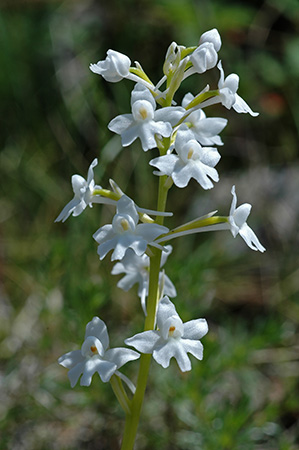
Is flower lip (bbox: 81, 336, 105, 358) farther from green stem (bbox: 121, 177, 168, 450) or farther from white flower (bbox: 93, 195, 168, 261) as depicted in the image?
white flower (bbox: 93, 195, 168, 261)

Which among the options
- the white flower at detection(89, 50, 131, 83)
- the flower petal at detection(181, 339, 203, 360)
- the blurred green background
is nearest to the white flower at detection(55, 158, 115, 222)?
the white flower at detection(89, 50, 131, 83)

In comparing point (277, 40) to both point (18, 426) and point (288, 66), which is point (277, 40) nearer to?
point (288, 66)

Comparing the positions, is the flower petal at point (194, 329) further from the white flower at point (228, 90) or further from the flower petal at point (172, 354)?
the white flower at point (228, 90)

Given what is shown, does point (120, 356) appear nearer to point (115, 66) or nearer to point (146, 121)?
point (146, 121)

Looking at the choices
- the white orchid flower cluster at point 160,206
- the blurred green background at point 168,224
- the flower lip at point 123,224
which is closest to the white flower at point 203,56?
the white orchid flower cluster at point 160,206

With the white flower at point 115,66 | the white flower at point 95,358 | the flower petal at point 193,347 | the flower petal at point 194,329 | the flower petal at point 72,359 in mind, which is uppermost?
the white flower at point 115,66

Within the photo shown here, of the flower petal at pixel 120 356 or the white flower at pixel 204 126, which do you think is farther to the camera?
the white flower at pixel 204 126

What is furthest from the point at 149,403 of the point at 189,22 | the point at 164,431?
the point at 189,22
